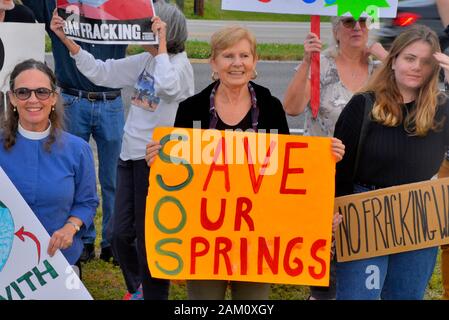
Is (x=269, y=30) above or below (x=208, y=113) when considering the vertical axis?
above

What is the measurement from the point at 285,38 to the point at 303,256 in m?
14.2

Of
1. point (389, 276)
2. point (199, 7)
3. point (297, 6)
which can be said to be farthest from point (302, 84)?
point (199, 7)

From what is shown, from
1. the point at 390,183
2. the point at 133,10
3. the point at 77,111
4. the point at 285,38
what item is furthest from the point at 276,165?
the point at 285,38

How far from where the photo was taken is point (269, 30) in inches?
754

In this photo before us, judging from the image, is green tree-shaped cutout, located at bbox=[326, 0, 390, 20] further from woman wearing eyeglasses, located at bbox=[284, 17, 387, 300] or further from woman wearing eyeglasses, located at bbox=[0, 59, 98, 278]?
woman wearing eyeglasses, located at bbox=[0, 59, 98, 278]

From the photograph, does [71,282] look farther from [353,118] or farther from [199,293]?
[353,118]

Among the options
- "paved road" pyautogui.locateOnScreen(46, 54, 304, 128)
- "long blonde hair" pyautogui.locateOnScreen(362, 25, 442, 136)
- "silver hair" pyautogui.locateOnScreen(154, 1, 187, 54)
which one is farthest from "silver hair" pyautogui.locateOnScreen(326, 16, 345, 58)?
"paved road" pyautogui.locateOnScreen(46, 54, 304, 128)

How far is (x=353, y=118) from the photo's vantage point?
12.7 feet

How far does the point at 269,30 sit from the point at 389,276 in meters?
15.5

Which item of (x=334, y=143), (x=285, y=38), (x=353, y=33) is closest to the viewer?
(x=334, y=143)

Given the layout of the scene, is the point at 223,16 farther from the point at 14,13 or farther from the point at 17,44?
the point at 17,44

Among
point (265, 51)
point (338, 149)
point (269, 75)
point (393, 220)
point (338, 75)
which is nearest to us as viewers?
point (338, 149)

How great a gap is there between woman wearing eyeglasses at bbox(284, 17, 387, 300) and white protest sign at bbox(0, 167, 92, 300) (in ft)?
4.60

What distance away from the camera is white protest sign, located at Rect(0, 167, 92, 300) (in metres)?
3.79
